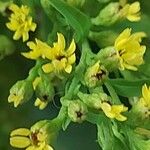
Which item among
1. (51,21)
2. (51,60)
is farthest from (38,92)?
(51,21)

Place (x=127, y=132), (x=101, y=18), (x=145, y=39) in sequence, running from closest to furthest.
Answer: (x=127, y=132) < (x=101, y=18) < (x=145, y=39)

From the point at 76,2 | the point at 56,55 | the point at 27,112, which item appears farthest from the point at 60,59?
the point at 27,112

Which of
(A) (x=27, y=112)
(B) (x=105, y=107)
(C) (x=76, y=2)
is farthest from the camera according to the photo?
(A) (x=27, y=112)

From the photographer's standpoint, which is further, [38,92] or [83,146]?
[83,146]

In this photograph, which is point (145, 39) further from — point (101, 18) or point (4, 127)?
point (4, 127)

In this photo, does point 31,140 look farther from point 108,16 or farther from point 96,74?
point 108,16

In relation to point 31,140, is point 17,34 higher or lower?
higher

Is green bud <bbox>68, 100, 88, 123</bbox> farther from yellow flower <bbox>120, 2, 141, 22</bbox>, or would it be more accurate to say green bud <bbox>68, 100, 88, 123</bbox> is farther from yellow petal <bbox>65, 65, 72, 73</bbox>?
yellow flower <bbox>120, 2, 141, 22</bbox>

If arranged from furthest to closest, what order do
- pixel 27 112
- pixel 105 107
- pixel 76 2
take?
1. pixel 27 112
2. pixel 76 2
3. pixel 105 107
